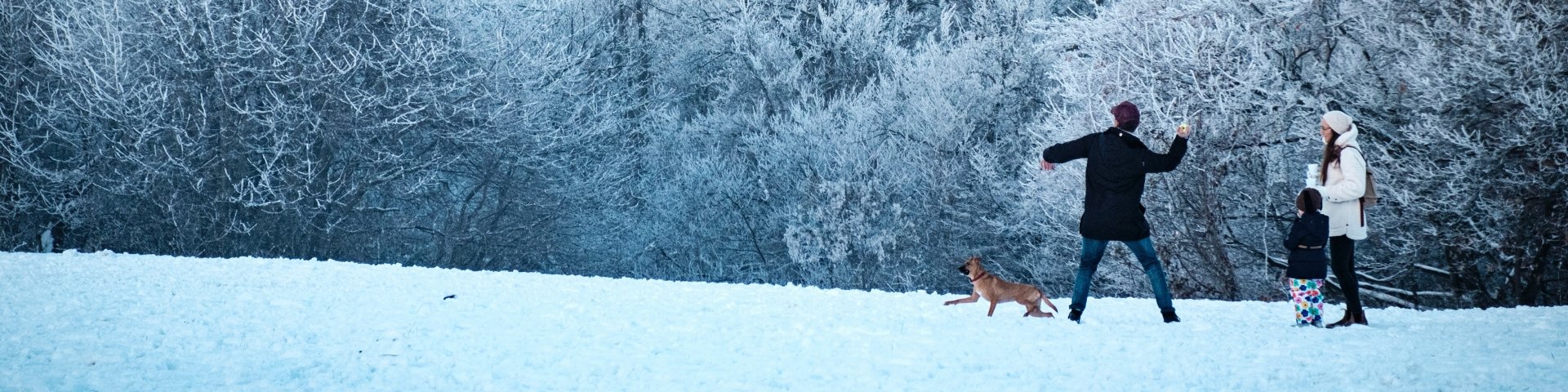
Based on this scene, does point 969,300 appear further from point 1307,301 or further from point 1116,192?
point 1307,301

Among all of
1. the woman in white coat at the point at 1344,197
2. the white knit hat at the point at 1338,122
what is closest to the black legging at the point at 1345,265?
the woman in white coat at the point at 1344,197

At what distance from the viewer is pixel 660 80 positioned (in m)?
26.8

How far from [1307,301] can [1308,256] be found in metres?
0.26

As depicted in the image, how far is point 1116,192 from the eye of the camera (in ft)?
23.3

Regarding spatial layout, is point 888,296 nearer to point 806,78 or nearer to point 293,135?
point 293,135

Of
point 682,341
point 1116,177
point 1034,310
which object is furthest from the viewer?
point 1034,310

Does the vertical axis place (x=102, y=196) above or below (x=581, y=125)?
below

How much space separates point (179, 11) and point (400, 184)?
4.61 metres

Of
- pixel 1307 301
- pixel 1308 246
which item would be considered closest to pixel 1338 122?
pixel 1308 246

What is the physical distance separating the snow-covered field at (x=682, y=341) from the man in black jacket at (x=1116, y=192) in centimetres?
28

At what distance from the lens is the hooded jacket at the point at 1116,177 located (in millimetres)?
7039

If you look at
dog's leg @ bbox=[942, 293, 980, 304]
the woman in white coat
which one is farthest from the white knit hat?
dog's leg @ bbox=[942, 293, 980, 304]

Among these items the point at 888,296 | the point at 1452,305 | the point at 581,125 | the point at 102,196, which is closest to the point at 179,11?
the point at 102,196

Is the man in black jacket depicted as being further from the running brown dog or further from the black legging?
the black legging
